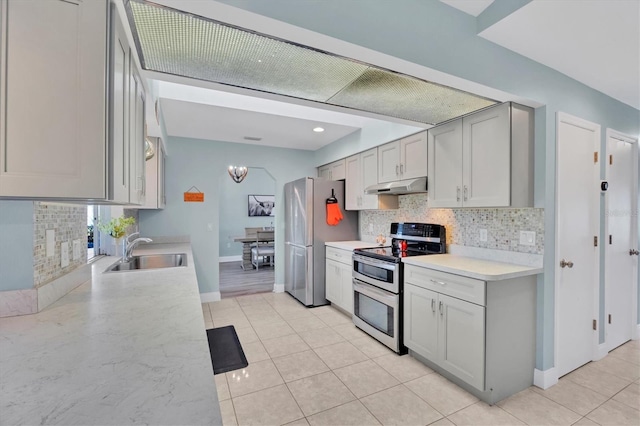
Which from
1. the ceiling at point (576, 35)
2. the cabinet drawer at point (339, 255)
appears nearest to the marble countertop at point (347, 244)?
the cabinet drawer at point (339, 255)

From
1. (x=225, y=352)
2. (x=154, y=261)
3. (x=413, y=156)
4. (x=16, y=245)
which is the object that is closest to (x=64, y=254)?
(x=16, y=245)

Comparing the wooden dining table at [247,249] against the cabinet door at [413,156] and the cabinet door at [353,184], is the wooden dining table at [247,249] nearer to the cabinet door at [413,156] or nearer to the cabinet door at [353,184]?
the cabinet door at [353,184]

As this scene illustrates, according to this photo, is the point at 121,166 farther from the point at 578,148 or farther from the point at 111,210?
the point at 578,148

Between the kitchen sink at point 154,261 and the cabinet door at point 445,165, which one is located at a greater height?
the cabinet door at point 445,165

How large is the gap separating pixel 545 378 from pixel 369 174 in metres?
2.62

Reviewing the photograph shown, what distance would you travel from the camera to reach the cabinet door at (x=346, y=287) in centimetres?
369

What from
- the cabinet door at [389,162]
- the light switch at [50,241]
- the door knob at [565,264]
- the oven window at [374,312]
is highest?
the cabinet door at [389,162]

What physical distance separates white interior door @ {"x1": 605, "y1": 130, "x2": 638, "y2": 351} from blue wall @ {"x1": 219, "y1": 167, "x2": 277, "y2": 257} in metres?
6.40

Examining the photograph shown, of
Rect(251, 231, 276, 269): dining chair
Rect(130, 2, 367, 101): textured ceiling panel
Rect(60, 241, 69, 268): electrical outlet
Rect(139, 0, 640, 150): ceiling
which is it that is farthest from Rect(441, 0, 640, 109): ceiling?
Rect(251, 231, 276, 269): dining chair

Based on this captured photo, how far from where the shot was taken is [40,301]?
1354 millimetres

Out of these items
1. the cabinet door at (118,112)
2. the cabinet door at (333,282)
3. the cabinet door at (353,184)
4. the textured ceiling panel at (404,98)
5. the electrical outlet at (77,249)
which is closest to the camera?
the cabinet door at (118,112)

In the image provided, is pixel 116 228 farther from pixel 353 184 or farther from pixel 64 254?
pixel 353 184

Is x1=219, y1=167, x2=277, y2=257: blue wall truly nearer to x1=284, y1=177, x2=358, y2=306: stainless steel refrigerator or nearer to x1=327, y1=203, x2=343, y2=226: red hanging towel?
x1=284, y1=177, x2=358, y2=306: stainless steel refrigerator

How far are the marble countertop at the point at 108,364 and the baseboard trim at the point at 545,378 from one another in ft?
8.44
